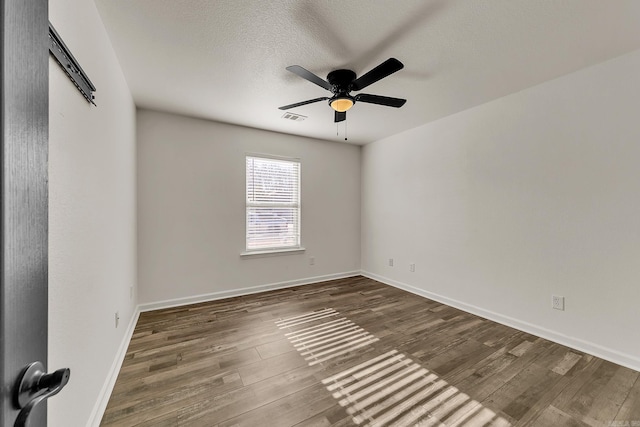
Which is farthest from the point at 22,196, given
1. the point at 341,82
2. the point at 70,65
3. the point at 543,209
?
the point at 543,209

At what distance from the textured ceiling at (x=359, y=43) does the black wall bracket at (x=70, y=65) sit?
656mm

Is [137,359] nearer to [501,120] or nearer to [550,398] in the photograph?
[550,398]

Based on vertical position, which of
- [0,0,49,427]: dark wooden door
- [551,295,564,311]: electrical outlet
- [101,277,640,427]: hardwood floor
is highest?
[0,0,49,427]: dark wooden door

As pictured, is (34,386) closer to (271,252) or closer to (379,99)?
(379,99)

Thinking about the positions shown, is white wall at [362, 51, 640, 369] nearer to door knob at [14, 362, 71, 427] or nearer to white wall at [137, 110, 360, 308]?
white wall at [137, 110, 360, 308]

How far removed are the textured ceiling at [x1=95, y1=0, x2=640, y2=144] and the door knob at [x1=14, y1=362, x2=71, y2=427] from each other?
77.9 inches

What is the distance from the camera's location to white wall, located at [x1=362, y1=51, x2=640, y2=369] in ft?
7.11

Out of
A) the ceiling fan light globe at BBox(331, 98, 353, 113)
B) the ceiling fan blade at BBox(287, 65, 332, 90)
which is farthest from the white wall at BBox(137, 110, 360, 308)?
the ceiling fan blade at BBox(287, 65, 332, 90)

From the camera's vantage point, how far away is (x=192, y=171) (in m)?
3.53

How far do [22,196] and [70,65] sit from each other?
118cm

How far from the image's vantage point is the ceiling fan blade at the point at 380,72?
183 centimetres

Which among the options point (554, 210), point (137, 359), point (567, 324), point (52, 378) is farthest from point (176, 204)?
point (567, 324)

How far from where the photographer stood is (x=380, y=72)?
197 cm

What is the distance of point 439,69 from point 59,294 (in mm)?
3017
